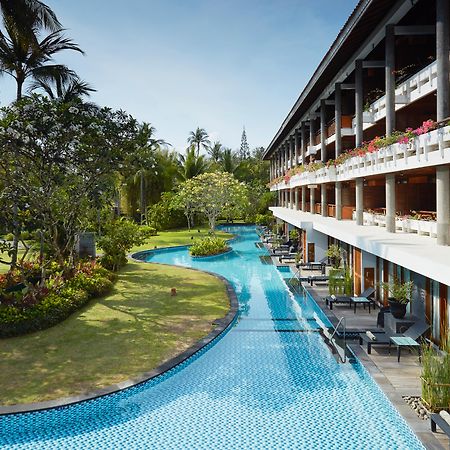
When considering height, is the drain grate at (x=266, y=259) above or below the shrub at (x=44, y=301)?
below

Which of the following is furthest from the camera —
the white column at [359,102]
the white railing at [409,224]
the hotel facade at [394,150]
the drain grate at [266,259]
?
the drain grate at [266,259]

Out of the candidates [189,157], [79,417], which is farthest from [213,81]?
[189,157]

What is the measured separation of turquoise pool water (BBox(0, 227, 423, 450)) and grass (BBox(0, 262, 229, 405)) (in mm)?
826

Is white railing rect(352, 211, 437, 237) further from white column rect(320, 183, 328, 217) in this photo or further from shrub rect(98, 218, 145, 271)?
shrub rect(98, 218, 145, 271)

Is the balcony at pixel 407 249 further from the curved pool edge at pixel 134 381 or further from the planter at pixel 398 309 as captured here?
the curved pool edge at pixel 134 381

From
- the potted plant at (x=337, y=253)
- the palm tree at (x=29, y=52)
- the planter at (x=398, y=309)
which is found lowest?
the planter at (x=398, y=309)

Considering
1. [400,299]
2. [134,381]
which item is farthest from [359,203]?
[134,381]

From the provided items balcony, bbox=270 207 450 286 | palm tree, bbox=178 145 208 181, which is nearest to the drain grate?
balcony, bbox=270 207 450 286

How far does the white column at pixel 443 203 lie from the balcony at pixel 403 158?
1.41 ft

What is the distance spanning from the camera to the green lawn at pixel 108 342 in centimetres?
1031

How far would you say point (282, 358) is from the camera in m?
12.1

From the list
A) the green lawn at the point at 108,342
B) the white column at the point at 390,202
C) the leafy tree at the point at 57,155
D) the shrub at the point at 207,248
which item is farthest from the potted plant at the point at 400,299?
the shrub at the point at 207,248

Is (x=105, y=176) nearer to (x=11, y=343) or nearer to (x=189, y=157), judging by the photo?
(x=11, y=343)

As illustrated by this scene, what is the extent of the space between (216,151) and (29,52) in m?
59.4
